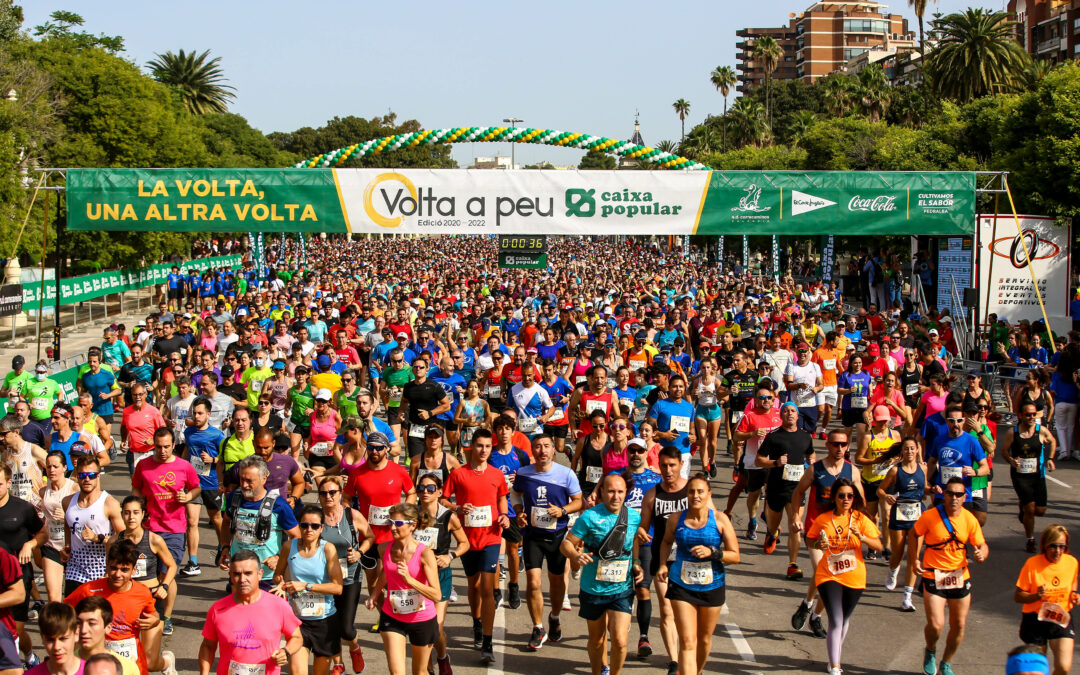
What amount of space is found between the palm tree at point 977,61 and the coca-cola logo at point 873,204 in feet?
122

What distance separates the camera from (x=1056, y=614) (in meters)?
6.86

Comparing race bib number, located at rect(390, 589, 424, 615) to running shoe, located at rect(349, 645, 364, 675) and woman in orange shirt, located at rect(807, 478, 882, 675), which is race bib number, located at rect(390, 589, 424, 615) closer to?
running shoe, located at rect(349, 645, 364, 675)

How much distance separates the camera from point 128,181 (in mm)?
19203

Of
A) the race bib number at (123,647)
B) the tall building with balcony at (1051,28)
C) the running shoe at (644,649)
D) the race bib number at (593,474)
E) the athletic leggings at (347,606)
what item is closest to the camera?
the race bib number at (123,647)

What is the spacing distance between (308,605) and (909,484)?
4882 mm

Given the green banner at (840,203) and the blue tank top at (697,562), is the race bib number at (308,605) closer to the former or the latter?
the blue tank top at (697,562)

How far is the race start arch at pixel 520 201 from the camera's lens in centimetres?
1927

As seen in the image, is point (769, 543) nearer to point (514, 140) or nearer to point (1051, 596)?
point (1051, 596)

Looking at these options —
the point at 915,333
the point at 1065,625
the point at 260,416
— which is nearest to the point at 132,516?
the point at 260,416

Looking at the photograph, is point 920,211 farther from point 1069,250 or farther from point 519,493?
point 519,493

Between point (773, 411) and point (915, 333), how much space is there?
29.9ft

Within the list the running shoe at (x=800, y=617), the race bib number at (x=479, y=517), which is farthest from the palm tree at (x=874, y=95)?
the race bib number at (x=479, y=517)

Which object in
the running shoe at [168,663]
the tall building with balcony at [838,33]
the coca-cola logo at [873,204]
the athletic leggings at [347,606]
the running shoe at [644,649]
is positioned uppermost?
the tall building with balcony at [838,33]

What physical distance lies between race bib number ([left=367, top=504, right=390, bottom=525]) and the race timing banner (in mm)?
11320
